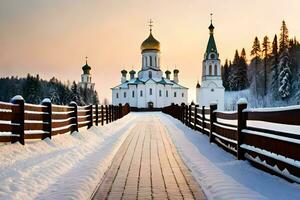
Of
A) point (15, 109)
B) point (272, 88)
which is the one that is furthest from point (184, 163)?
point (272, 88)

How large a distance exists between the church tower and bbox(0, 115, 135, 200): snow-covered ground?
87.3m

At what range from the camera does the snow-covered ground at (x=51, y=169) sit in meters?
6.76

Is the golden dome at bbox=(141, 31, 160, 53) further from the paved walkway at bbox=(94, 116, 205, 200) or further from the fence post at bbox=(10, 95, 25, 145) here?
the fence post at bbox=(10, 95, 25, 145)

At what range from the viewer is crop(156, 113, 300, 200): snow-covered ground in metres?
6.47

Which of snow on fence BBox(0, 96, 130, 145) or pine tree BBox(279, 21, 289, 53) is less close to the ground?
pine tree BBox(279, 21, 289, 53)

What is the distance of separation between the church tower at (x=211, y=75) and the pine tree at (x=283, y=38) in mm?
17710

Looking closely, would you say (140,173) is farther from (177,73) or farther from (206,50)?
(177,73)

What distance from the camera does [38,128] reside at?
11781 mm

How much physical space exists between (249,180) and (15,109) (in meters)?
6.02

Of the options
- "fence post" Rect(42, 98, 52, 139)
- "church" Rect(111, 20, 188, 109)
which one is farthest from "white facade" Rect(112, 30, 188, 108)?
"fence post" Rect(42, 98, 52, 139)

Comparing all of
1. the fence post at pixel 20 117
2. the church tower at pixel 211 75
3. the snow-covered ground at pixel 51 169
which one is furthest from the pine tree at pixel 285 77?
the fence post at pixel 20 117

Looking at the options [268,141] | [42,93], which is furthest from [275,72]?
[268,141]

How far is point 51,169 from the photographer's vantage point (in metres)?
8.59

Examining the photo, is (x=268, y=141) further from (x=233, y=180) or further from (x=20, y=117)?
(x=20, y=117)
